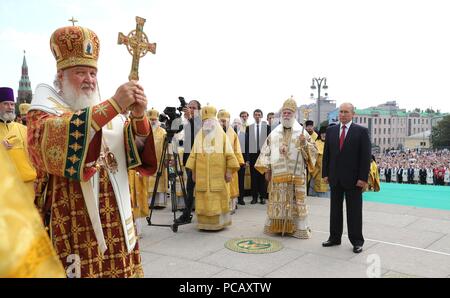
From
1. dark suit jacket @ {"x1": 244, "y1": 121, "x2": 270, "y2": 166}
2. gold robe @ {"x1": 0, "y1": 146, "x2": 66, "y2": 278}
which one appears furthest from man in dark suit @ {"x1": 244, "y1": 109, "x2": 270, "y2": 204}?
gold robe @ {"x1": 0, "y1": 146, "x2": 66, "y2": 278}

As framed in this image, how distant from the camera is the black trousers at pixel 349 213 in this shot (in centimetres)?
533

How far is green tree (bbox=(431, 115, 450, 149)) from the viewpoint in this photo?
7238 centimetres

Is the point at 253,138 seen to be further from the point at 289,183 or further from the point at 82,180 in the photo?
the point at 82,180

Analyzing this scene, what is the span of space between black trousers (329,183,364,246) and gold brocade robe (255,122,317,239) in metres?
0.60

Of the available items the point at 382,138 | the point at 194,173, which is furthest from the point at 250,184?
the point at 382,138

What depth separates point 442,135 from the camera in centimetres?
7331

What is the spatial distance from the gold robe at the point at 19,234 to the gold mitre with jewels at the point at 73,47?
1.66m

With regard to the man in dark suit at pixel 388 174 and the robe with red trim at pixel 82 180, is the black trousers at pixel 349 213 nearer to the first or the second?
the robe with red trim at pixel 82 180

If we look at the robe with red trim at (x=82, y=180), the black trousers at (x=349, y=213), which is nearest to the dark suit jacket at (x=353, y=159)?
the black trousers at (x=349, y=213)

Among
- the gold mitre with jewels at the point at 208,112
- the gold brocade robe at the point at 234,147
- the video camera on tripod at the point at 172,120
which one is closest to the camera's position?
the video camera on tripod at the point at 172,120

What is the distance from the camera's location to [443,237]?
594cm

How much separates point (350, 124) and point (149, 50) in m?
3.70

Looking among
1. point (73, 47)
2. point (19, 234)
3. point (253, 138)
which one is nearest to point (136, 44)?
point (73, 47)

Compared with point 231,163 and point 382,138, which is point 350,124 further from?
point 382,138
